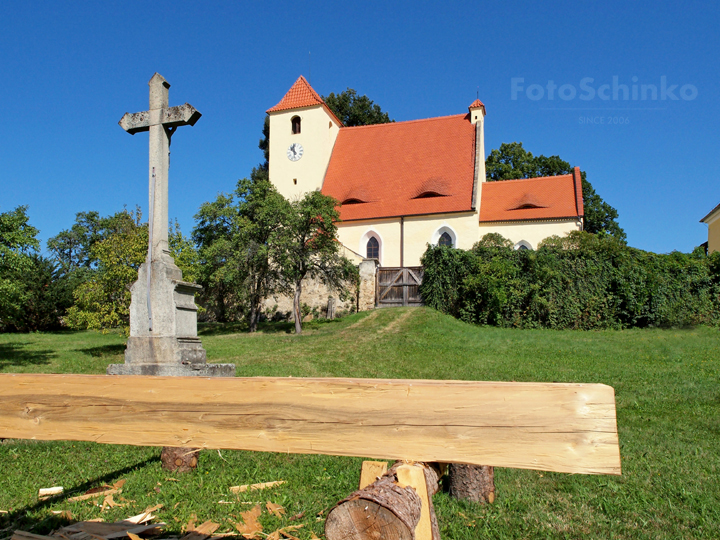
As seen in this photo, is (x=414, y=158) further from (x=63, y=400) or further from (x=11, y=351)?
(x=63, y=400)

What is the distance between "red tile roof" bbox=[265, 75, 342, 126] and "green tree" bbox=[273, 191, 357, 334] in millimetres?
11876

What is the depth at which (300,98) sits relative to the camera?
2897cm

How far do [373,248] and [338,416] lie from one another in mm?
24303

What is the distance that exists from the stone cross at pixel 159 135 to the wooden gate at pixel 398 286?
50.8 feet

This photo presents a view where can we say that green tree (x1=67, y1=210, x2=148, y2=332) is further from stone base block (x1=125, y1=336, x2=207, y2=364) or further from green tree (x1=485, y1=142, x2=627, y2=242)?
green tree (x1=485, y1=142, x2=627, y2=242)

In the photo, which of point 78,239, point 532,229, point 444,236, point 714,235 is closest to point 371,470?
point 444,236

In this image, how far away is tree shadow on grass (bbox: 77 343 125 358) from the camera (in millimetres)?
14134

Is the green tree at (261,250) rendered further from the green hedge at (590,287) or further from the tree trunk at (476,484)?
the tree trunk at (476,484)

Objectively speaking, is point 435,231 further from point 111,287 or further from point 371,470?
point 371,470

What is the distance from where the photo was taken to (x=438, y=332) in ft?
51.4

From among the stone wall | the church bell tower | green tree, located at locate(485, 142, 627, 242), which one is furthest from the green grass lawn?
green tree, located at locate(485, 142, 627, 242)

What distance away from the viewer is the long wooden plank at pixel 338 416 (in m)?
1.64

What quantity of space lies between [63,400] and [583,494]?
401 cm

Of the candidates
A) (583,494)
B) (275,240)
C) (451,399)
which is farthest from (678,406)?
(275,240)
